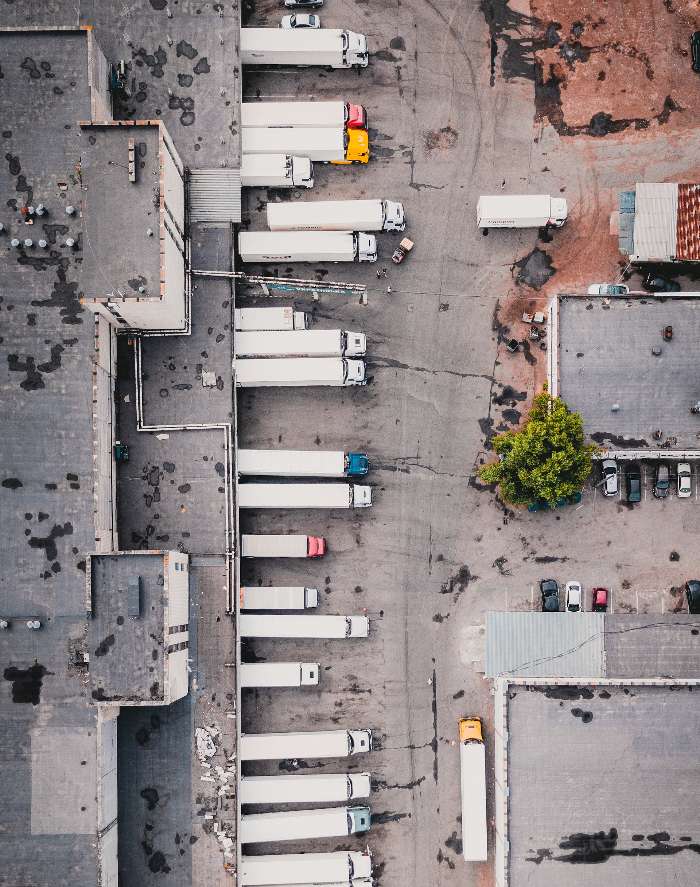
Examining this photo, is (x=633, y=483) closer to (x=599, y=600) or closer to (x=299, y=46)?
(x=599, y=600)

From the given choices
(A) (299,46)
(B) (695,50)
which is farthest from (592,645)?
(A) (299,46)

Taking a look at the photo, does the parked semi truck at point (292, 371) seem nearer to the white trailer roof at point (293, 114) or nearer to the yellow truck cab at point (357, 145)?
the yellow truck cab at point (357, 145)

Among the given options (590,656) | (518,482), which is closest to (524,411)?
(518,482)

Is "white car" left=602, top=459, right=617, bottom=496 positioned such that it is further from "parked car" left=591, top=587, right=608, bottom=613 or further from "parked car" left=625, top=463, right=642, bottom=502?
"parked car" left=591, top=587, right=608, bottom=613

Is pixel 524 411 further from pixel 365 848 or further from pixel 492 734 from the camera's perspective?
pixel 365 848

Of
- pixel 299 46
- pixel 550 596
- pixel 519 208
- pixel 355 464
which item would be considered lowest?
pixel 550 596

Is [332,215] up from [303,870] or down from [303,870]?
up

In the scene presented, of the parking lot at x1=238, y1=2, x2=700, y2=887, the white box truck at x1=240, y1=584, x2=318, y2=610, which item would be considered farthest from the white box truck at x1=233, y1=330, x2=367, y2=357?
the white box truck at x1=240, y1=584, x2=318, y2=610
